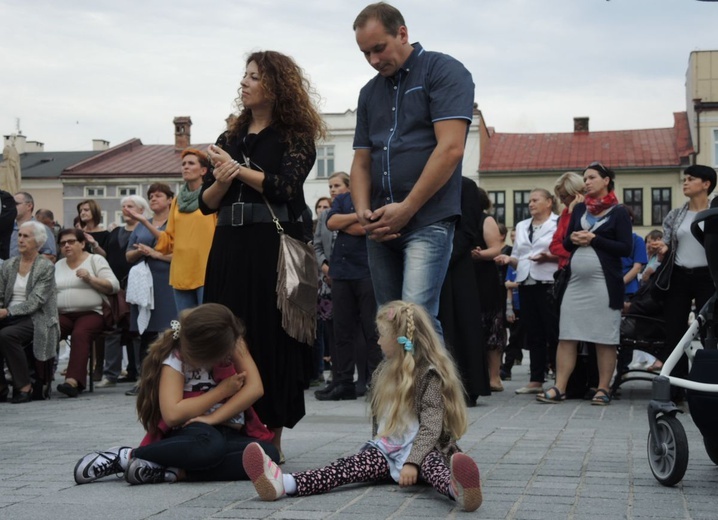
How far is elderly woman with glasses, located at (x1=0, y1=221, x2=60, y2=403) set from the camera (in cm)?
1111

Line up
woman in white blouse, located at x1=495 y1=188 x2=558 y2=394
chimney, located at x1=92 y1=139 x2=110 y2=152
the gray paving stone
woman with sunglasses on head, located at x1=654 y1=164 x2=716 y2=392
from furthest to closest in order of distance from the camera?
1. chimney, located at x1=92 y1=139 x2=110 y2=152
2. woman in white blouse, located at x1=495 y1=188 x2=558 y2=394
3. woman with sunglasses on head, located at x1=654 y1=164 x2=716 y2=392
4. the gray paving stone

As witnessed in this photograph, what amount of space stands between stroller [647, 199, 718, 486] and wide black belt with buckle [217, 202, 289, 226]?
2132 mm

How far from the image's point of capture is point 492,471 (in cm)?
563

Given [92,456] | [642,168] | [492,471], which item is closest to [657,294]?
[492,471]

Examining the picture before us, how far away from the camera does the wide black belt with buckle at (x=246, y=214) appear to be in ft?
19.6

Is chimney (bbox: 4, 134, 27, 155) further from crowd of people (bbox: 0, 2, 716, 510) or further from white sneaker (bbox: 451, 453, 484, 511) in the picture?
white sneaker (bbox: 451, 453, 484, 511)

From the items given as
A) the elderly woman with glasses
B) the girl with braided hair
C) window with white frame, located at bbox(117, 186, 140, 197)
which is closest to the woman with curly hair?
the girl with braided hair

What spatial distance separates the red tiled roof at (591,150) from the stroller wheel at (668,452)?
58407 millimetres

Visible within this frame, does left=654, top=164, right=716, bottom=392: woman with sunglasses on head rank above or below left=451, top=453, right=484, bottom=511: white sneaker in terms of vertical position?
above

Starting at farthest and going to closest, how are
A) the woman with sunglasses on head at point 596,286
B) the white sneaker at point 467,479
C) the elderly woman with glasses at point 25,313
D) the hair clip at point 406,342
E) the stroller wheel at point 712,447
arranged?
1. the elderly woman with glasses at point 25,313
2. the woman with sunglasses on head at point 596,286
3. the stroller wheel at point 712,447
4. the hair clip at point 406,342
5. the white sneaker at point 467,479

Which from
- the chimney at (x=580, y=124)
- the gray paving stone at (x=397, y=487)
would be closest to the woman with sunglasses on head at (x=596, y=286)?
the gray paving stone at (x=397, y=487)

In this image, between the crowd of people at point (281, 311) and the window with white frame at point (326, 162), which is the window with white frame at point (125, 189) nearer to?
the window with white frame at point (326, 162)

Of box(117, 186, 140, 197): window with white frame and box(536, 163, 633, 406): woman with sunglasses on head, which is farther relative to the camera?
box(117, 186, 140, 197): window with white frame

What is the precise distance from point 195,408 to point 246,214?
110 centimetres
